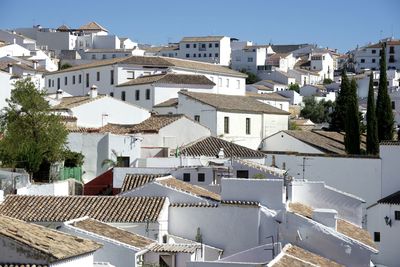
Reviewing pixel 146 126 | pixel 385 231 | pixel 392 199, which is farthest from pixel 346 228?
pixel 146 126

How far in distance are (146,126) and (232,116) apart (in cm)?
609

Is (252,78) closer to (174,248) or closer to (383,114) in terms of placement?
(383,114)

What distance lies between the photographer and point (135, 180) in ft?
80.5

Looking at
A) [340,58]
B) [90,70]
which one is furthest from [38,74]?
[340,58]

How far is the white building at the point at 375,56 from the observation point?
364ft

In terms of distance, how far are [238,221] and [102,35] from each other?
91.2 meters

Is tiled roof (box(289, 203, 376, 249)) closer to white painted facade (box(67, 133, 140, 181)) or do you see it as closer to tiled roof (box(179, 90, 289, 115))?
white painted facade (box(67, 133, 140, 181))

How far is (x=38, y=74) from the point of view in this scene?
70.2 meters

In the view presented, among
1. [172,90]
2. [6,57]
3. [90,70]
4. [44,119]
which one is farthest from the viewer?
[6,57]

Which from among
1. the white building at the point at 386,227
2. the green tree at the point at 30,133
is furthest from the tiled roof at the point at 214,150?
the white building at the point at 386,227

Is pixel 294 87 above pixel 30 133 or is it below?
above

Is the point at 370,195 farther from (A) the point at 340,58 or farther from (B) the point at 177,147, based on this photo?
(A) the point at 340,58

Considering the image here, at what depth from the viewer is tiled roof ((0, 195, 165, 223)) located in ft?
66.9

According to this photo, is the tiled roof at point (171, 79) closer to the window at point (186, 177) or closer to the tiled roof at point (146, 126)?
the tiled roof at point (146, 126)
